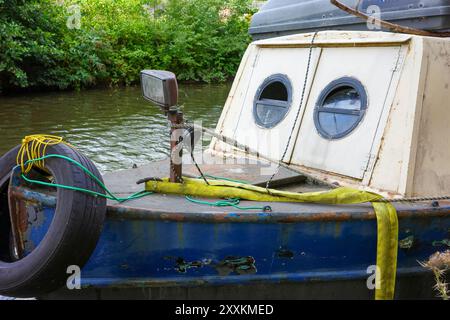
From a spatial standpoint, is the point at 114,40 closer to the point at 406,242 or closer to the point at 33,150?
the point at 33,150

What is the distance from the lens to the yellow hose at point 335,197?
3945 mm

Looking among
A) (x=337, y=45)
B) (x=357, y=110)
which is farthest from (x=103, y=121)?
(x=357, y=110)

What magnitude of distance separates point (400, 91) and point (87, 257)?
2.72 meters

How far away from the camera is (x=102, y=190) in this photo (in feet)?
12.0

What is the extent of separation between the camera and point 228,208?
153 inches

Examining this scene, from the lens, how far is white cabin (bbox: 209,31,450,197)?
4.34 m

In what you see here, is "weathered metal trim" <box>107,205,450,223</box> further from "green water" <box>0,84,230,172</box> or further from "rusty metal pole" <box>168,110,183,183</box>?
"green water" <box>0,84,230,172</box>

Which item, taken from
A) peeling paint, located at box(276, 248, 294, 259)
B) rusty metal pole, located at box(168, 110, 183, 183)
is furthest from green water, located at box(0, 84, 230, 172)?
peeling paint, located at box(276, 248, 294, 259)

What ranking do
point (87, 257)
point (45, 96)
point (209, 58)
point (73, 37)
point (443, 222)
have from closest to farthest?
point (87, 257)
point (443, 222)
point (45, 96)
point (73, 37)
point (209, 58)

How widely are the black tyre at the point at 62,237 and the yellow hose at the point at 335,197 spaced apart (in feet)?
2.27

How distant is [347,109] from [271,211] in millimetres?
1457

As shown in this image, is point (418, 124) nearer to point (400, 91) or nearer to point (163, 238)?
point (400, 91)

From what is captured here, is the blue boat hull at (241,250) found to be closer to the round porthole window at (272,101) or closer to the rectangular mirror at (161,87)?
the rectangular mirror at (161,87)

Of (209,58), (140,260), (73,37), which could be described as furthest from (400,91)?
(209,58)
